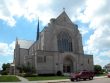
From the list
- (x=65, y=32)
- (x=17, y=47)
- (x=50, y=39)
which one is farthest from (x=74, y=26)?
(x=17, y=47)

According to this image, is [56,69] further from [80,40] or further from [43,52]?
[80,40]

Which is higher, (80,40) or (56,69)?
(80,40)

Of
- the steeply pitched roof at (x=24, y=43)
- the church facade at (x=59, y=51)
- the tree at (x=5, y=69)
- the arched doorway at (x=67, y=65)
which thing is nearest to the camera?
the church facade at (x=59, y=51)

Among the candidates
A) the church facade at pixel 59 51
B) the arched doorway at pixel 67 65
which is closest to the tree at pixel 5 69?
the church facade at pixel 59 51

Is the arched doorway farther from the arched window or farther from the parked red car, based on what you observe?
the parked red car

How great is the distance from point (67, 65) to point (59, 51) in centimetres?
546

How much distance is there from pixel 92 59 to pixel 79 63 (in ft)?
18.6

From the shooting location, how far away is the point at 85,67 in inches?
2630

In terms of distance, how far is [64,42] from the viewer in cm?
6562

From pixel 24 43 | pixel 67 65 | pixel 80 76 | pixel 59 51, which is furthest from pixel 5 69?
pixel 80 76

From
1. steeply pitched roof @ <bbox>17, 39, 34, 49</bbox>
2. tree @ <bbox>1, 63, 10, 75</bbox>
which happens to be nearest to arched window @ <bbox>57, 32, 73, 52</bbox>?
steeply pitched roof @ <bbox>17, 39, 34, 49</bbox>

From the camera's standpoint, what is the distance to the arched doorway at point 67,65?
63.2 meters

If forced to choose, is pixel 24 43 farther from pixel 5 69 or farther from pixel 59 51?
pixel 59 51

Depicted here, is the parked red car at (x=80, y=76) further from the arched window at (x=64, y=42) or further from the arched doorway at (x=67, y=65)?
the arched window at (x=64, y=42)
